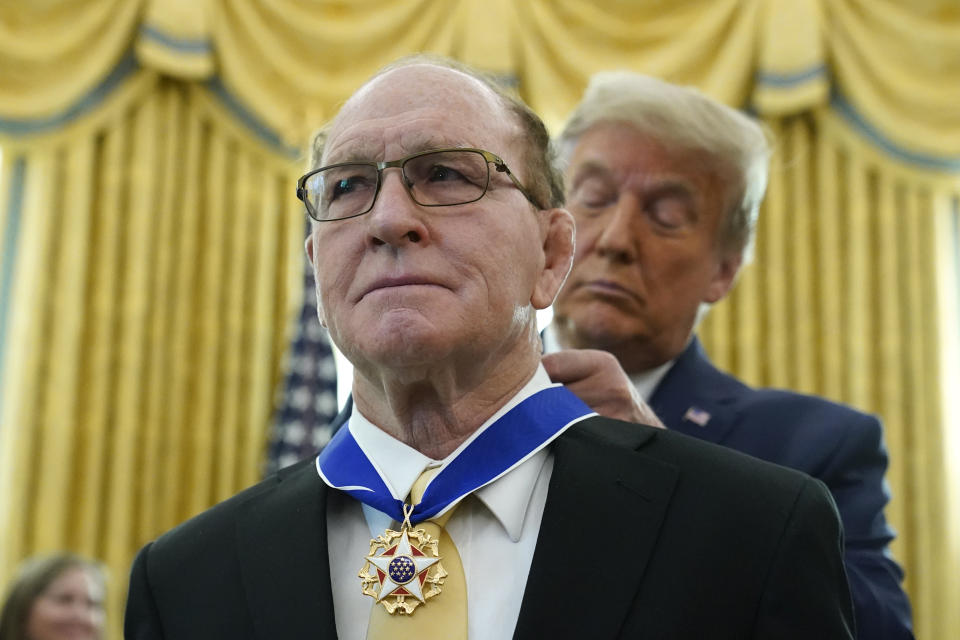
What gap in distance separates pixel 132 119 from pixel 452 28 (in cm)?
185

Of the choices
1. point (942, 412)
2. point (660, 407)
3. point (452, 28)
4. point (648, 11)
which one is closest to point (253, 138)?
point (452, 28)

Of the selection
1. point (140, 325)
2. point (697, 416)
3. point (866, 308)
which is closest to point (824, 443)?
point (697, 416)

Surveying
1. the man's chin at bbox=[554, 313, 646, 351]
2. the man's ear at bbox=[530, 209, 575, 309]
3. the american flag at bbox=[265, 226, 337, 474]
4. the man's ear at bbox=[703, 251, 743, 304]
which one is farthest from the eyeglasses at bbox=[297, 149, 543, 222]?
the american flag at bbox=[265, 226, 337, 474]

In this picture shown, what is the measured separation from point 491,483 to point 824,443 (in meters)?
0.96

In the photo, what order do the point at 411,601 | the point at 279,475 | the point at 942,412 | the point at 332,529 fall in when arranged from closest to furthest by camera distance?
the point at 411,601, the point at 332,529, the point at 279,475, the point at 942,412

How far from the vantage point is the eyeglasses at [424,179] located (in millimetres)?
1675

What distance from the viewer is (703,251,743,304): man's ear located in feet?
8.94

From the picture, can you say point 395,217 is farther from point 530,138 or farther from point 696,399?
point 696,399

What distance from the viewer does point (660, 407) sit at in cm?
255

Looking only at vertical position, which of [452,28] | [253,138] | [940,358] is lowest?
[940,358]

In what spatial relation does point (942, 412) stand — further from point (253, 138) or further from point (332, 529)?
point (332, 529)

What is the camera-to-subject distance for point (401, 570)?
5.17 feet

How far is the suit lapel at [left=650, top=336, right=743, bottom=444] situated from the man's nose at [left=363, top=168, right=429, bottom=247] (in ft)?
3.37

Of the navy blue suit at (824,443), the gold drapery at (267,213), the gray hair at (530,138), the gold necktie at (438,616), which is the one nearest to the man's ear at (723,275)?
the navy blue suit at (824,443)
